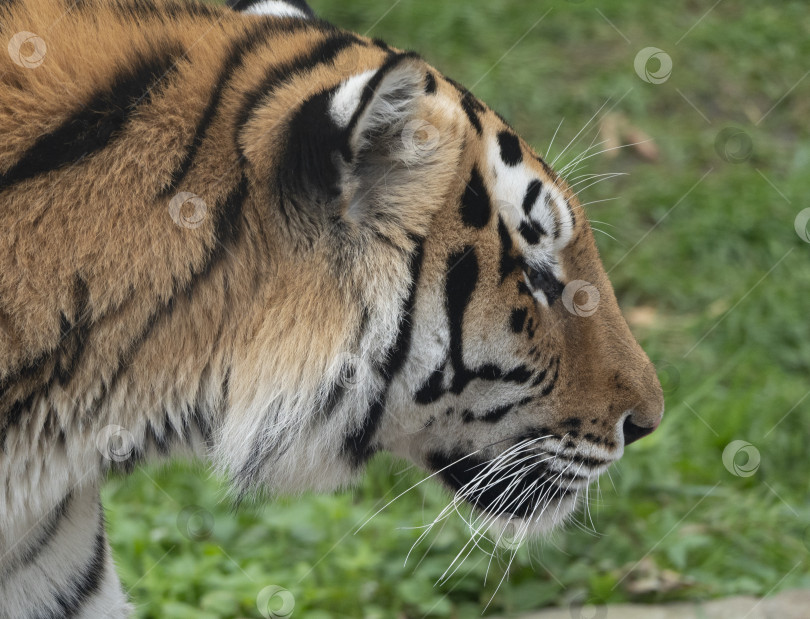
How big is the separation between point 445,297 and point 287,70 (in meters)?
0.61

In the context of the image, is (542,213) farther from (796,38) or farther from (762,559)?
(796,38)

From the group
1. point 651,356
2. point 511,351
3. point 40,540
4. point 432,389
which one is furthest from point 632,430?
point 651,356

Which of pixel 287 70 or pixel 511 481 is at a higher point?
pixel 287 70

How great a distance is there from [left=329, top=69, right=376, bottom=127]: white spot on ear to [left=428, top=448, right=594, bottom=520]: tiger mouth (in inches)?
37.6

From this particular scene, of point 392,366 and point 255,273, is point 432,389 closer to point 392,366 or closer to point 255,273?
point 392,366

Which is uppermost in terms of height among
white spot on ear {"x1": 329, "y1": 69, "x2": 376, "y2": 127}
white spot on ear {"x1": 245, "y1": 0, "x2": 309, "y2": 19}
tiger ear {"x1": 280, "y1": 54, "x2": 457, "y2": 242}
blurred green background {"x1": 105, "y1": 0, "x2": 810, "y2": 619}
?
white spot on ear {"x1": 245, "y1": 0, "x2": 309, "y2": 19}

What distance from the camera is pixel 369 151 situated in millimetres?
2051

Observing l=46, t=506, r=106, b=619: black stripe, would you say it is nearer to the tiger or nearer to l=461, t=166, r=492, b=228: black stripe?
the tiger

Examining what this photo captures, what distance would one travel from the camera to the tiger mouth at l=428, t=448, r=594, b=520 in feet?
8.09

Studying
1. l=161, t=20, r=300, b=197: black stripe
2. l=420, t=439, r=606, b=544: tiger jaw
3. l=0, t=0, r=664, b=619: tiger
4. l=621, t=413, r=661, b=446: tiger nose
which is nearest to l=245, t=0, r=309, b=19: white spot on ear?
l=0, t=0, r=664, b=619: tiger

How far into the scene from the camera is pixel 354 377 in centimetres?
214

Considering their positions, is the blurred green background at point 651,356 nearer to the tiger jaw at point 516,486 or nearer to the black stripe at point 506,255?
the tiger jaw at point 516,486

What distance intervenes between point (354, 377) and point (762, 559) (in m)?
2.15

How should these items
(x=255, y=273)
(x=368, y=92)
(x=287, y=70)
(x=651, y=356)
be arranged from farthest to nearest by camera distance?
(x=651, y=356)
(x=287, y=70)
(x=255, y=273)
(x=368, y=92)
